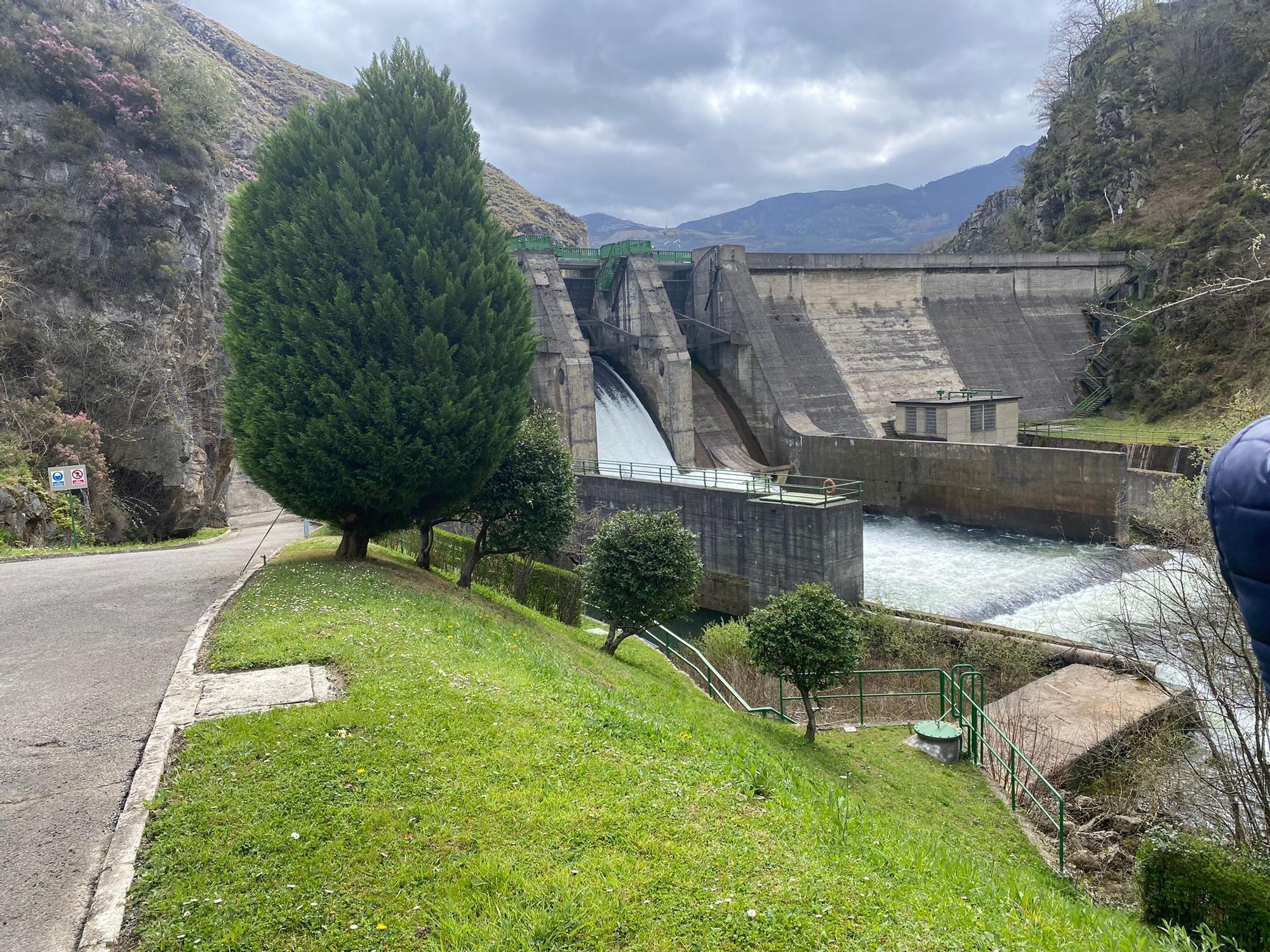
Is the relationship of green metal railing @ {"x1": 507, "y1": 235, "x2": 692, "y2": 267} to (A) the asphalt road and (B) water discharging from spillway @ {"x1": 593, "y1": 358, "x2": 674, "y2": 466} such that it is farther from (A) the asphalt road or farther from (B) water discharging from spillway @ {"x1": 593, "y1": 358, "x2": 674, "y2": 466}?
(A) the asphalt road

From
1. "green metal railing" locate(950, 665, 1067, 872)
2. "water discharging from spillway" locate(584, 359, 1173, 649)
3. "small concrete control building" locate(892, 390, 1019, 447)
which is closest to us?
"green metal railing" locate(950, 665, 1067, 872)

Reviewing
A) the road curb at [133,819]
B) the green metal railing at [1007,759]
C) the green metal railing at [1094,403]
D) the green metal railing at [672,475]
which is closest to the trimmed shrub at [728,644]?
the green metal railing at [1007,759]

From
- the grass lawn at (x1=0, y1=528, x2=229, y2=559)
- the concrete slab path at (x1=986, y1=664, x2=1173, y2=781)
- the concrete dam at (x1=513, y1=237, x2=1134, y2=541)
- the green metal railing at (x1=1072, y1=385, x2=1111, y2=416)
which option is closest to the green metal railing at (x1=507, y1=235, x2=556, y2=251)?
the concrete dam at (x1=513, y1=237, x2=1134, y2=541)

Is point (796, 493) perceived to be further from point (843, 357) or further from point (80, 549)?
point (80, 549)

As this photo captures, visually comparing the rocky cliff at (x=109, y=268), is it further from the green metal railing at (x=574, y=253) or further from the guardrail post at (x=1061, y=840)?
the guardrail post at (x=1061, y=840)

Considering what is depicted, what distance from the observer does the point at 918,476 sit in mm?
25297

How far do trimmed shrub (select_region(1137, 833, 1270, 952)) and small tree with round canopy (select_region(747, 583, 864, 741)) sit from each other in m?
4.27

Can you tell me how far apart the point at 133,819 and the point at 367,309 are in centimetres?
784

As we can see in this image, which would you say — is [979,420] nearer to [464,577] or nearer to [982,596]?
[982,596]

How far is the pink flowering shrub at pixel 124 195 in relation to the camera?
65.3 ft

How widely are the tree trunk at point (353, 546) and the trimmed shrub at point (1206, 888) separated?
10652 millimetres

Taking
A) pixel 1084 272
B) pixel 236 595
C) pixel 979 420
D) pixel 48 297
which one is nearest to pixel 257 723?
pixel 236 595

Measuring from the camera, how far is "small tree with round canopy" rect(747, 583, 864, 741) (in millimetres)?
10438

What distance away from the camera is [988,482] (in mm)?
23750
